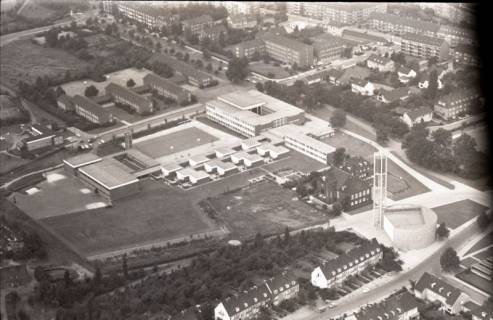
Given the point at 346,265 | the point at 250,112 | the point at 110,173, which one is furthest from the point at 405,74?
the point at 346,265

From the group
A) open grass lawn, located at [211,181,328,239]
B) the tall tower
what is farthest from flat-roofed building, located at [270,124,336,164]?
the tall tower

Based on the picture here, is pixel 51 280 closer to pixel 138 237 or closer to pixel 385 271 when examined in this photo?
pixel 138 237

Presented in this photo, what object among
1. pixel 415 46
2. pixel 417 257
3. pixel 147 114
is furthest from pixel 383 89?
pixel 417 257

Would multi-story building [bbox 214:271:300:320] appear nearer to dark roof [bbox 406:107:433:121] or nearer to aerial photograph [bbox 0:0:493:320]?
aerial photograph [bbox 0:0:493:320]

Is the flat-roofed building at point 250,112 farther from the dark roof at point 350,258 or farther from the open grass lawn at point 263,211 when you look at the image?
the dark roof at point 350,258

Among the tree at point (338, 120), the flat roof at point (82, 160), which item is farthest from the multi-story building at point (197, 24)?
the flat roof at point (82, 160)

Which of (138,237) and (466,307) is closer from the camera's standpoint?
(466,307)

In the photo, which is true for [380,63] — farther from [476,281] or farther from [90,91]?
[476,281]
